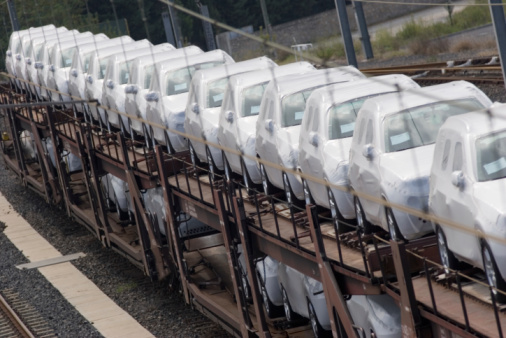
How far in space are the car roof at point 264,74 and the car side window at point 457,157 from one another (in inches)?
290

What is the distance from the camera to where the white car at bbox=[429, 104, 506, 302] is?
9.48m

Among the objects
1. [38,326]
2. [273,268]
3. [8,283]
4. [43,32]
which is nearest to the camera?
[273,268]

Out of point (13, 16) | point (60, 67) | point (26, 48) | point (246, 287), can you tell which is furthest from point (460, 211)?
point (13, 16)

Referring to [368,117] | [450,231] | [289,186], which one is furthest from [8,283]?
[450,231]

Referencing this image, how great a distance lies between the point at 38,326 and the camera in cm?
2034

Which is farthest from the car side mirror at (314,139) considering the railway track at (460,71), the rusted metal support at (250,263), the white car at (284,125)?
the railway track at (460,71)

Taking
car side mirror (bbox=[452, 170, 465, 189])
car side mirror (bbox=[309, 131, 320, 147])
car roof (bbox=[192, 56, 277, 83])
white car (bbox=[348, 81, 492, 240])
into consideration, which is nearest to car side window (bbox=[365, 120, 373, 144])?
white car (bbox=[348, 81, 492, 240])

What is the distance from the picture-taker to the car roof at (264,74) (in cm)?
1743

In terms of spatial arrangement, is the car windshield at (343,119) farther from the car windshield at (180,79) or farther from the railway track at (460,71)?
the railway track at (460,71)

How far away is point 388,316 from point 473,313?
7.53ft

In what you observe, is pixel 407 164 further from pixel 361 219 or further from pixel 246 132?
pixel 246 132

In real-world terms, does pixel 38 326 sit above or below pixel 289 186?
below

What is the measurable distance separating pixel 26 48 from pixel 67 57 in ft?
16.3

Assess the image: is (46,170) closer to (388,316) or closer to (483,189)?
(388,316)
